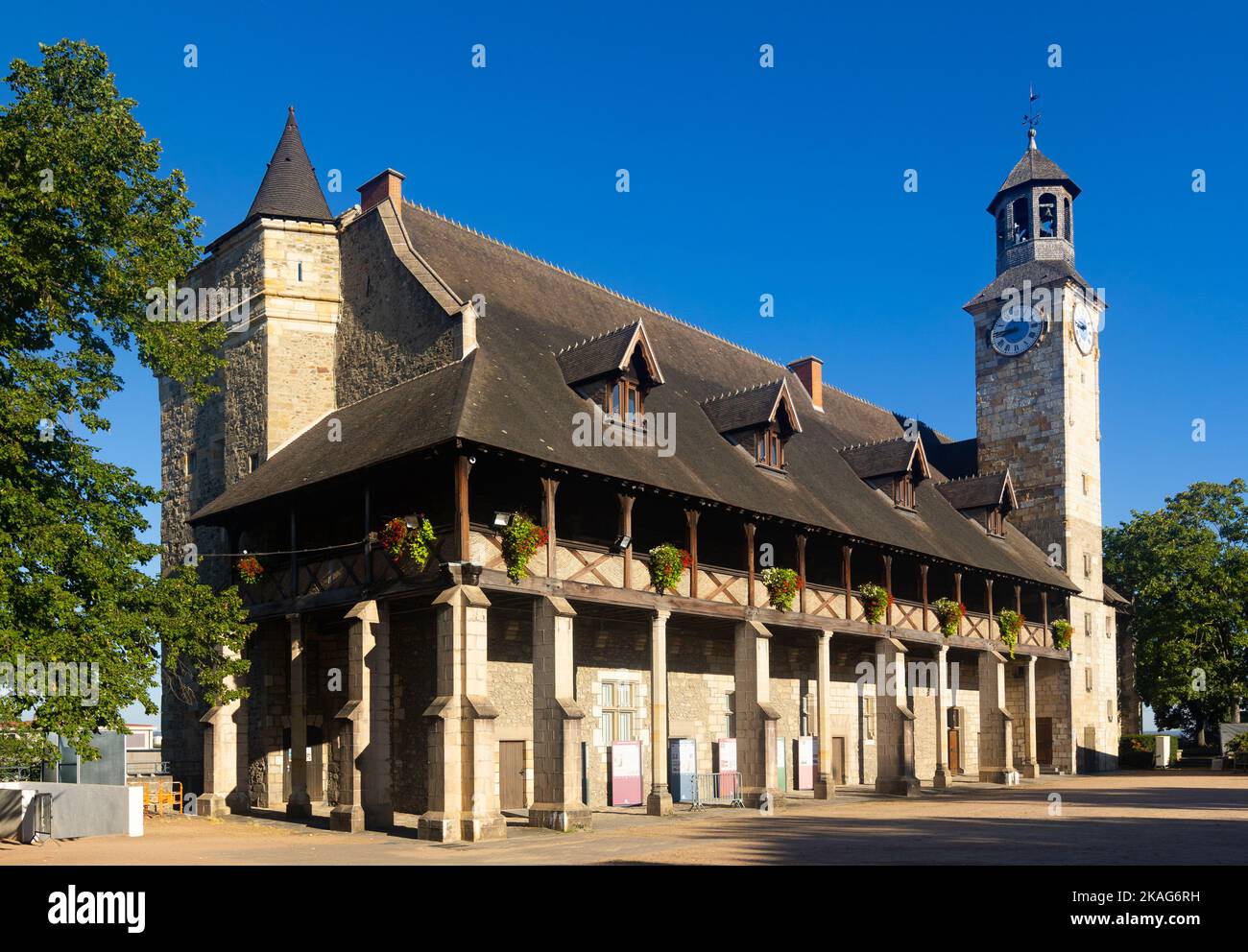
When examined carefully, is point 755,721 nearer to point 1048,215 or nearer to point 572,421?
point 572,421

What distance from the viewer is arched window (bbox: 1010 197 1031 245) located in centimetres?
4534

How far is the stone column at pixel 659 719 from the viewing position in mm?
22375

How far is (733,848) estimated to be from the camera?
53.7 ft

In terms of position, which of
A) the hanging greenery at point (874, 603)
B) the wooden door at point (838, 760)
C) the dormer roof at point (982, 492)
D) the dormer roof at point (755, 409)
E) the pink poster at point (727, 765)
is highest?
the dormer roof at point (755, 409)

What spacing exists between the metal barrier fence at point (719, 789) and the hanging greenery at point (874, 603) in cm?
601

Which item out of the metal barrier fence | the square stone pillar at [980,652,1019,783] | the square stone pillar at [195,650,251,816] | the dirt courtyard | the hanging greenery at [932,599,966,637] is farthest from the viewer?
the square stone pillar at [980,652,1019,783]

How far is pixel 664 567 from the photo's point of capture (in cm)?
2311

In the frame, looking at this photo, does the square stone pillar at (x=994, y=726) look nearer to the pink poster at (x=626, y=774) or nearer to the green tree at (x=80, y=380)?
the pink poster at (x=626, y=774)

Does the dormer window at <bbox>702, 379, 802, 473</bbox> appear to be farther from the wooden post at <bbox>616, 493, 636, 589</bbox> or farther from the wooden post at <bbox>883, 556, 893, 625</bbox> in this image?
the wooden post at <bbox>616, 493, 636, 589</bbox>

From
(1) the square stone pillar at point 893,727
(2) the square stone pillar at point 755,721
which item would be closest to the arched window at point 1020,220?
(1) the square stone pillar at point 893,727

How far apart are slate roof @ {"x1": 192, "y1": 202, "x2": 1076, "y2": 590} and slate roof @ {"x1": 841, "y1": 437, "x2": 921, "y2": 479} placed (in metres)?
0.42

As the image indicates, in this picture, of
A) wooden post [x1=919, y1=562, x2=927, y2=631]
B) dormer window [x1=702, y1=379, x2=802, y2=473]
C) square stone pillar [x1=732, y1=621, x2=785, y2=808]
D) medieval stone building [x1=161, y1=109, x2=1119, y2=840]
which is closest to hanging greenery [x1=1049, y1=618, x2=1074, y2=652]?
medieval stone building [x1=161, y1=109, x2=1119, y2=840]
